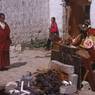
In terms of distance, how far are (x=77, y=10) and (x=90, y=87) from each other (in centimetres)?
689

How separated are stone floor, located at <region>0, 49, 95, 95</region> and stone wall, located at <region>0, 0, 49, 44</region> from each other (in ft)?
3.60

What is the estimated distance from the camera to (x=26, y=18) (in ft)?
57.7

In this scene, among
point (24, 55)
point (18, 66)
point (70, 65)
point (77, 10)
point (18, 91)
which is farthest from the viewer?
point (77, 10)

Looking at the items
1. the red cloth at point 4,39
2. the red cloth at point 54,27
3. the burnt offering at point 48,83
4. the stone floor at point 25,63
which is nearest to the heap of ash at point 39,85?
the burnt offering at point 48,83

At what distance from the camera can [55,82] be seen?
9570 mm

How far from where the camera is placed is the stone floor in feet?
38.4

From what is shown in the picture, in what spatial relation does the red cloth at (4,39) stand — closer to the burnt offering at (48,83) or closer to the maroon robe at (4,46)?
the maroon robe at (4,46)

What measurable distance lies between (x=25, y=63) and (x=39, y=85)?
182 inches

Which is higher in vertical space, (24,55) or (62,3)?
(62,3)

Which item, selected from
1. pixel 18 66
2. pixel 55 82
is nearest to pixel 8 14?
pixel 18 66

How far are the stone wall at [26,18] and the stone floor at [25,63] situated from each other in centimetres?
110

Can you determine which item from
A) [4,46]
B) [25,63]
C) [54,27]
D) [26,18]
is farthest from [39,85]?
[26,18]

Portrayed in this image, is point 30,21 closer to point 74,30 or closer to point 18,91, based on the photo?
point 74,30

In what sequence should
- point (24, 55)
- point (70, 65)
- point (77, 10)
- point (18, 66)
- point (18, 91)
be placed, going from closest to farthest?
point (18, 91) < point (70, 65) < point (18, 66) < point (24, 55) < point (77, 10)
